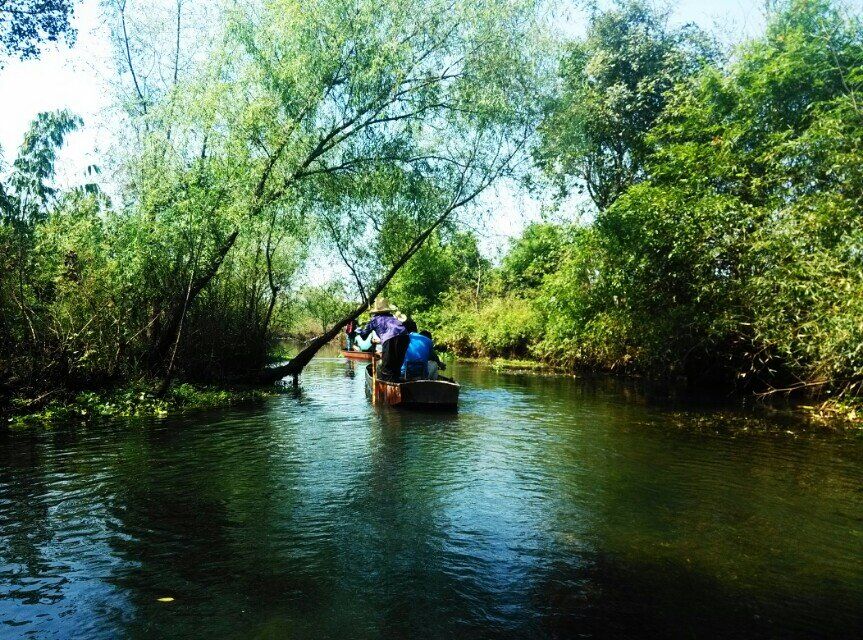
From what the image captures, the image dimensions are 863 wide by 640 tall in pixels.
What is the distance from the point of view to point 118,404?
38.8 feet

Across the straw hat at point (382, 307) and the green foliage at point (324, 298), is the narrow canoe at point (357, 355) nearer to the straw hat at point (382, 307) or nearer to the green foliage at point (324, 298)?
the green foliage at point (324, 298)

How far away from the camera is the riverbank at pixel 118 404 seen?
34.7ft

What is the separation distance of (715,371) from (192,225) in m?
15.4

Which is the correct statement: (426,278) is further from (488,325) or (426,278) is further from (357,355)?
(357,355)

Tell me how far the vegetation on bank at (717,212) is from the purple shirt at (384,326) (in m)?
4.07

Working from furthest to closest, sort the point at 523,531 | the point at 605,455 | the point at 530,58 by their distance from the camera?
the point at 530,58 < the point at 605,455 < the point at 523,531

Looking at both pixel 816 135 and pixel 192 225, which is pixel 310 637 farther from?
pixel 816 135

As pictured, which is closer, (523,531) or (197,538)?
(197,538)

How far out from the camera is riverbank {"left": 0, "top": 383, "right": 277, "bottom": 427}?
34.7 ft

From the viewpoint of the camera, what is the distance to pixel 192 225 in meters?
12.0

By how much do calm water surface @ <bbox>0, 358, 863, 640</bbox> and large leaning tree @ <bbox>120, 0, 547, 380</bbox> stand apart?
17.0 ft

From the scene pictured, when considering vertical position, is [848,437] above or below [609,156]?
below

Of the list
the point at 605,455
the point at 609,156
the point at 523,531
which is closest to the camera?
the point at 523,531

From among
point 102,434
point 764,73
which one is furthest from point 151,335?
point 764,73
